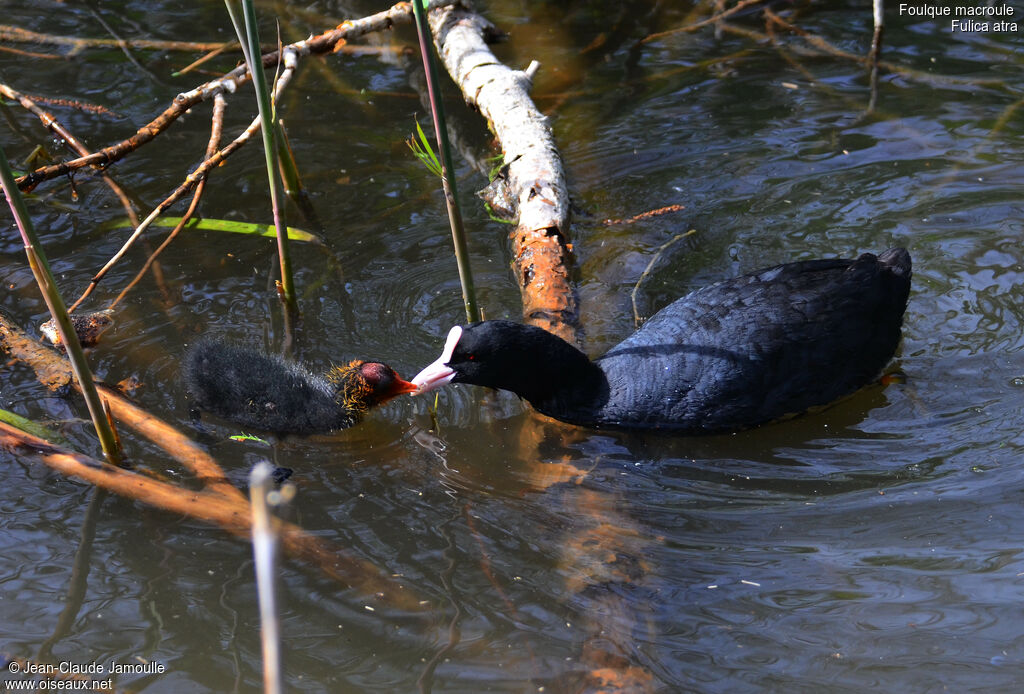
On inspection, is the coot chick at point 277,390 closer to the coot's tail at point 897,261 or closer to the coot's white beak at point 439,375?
the coot's white beak at point 439,375

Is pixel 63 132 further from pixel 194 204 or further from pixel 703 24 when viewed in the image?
pixel 703 24

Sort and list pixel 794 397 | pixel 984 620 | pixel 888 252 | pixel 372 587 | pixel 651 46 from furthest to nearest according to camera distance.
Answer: pixel 651 46 < pixel 888 252 < pixel 794 397 < pixel 372 587 < pixel 984 620

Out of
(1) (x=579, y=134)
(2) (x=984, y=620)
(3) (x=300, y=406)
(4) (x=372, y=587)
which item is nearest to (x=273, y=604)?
(4) (x=372, y=587)

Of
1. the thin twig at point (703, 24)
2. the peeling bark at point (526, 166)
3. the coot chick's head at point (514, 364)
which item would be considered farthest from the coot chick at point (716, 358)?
the thin twig at point (703, 24)

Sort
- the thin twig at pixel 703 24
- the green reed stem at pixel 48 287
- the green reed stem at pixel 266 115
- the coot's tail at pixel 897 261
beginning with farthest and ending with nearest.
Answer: the thin twig at pixel 703 24 < the coot's tail at pixel 897 261 < the green reed stem at pixel 266 115 < the green reed stem at pixel 48 287

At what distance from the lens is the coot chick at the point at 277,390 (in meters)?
3.41

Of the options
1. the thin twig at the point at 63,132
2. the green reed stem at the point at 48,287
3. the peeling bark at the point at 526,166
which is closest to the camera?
the green reed stem at the point at 48,287

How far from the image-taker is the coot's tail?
380 cm

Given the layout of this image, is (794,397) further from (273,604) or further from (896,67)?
(896,67)

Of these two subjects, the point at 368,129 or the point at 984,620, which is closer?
the point at 984,620

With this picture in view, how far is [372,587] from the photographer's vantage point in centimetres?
277

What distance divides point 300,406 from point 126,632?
1.06 meters

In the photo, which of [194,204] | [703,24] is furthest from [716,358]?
[703,24]

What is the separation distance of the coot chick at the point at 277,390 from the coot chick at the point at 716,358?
0.65 feet
